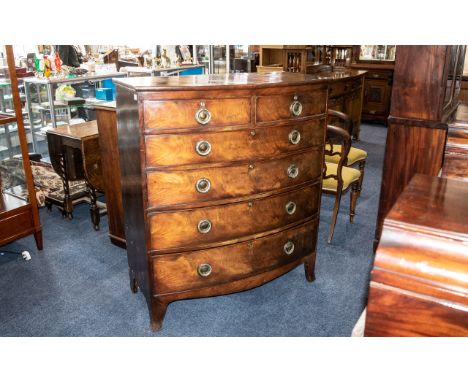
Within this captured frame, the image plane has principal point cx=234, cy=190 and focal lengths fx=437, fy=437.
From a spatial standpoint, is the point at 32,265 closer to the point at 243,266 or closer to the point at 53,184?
the point at 53,184

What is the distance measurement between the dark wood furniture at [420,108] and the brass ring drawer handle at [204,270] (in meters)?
1.58

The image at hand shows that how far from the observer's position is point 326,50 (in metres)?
8.02

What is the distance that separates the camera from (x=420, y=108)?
293 centimetres

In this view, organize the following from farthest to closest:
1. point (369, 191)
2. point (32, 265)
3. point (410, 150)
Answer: point (369, 191) < point (32, 265) < point (410, 150)

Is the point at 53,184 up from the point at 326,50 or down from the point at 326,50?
down

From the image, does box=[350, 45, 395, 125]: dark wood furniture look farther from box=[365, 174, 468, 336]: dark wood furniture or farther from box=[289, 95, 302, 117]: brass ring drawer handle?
box=[365, 174, 468, 336]: dark wood furniture

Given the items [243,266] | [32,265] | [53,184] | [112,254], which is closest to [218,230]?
[243,266]

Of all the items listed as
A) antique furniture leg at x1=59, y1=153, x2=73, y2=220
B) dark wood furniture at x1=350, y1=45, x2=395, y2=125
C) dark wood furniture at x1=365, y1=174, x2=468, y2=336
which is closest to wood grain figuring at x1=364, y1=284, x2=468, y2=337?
dark wood furniture at x1=365, y1=174, x2=468, y2=336

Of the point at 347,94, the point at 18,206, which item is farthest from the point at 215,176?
the point at 347,94

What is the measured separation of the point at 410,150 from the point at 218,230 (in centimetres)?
154

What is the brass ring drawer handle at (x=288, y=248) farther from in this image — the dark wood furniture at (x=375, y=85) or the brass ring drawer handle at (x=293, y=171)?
the dark wood furniture at (x=375, y=85)

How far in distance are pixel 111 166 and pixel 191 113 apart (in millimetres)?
1393

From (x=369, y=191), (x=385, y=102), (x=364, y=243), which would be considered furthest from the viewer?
(x=385, y=102)

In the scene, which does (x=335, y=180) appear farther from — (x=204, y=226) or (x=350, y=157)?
(x=204, y=226)
